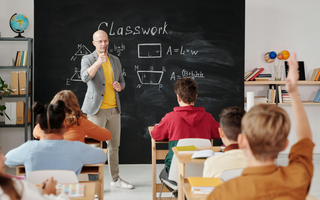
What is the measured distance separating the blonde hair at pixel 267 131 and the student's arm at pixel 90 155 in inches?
42.2

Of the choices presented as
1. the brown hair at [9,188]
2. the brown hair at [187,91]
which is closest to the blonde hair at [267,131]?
the brown hair at [9,188]

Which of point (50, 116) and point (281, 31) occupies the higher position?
point (281, 31)

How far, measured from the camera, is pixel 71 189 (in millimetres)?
1364

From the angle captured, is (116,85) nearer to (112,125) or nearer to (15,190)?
(112,125)

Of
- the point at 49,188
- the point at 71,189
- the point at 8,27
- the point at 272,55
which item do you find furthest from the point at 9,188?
the point at 272,55

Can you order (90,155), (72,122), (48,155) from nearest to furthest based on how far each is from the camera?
(48,155) → (90,155) → (72,122)

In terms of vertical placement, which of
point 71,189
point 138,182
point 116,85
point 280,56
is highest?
point 280,56

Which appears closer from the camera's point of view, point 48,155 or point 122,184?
point 48,155

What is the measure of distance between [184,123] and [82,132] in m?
0.82

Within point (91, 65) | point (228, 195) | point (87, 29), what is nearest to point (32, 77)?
point (87, 29)

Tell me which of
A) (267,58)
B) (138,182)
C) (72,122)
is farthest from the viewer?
(267,58)

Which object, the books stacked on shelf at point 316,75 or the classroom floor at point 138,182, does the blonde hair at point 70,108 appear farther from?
the books stacked on shelf at point 316,75

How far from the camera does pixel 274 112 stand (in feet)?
3.26

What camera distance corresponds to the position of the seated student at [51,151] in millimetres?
1664
